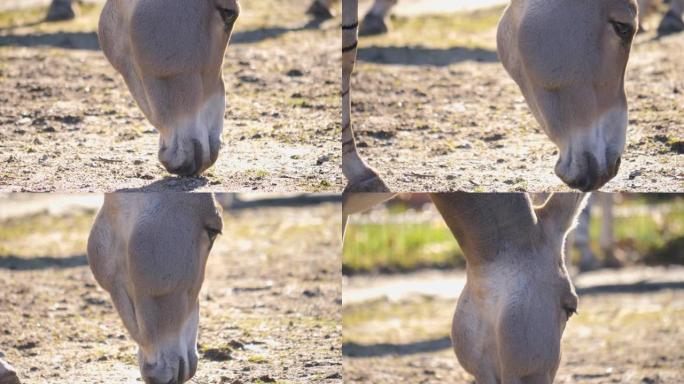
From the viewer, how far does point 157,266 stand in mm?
3248

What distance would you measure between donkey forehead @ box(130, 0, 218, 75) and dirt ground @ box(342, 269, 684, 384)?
2249 mm

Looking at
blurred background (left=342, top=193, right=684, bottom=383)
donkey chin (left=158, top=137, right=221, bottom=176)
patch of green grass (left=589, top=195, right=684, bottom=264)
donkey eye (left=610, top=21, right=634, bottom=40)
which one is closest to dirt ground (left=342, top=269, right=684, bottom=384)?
blurred background (left=342, top=193, right=684, bottom=383)

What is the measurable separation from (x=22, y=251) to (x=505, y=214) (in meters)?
4.06

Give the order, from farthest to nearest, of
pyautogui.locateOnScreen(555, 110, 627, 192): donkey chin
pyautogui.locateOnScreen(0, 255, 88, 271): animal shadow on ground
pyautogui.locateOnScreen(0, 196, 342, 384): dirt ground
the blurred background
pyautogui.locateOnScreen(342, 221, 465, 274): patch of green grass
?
1. pyautogui.locateOnScreen(342, 221, 465, 274): patch of green grass
2. pyautogui.locateOnScreen(0, 255, 88, 271): animal shadow on ground
3. the blurred background
4. pyautogui.locateOnScreen(0, 196, 342, 384): dirt ground
5. pyautogui.locateOnScreen(555, 110, 627, 192): donkey chin

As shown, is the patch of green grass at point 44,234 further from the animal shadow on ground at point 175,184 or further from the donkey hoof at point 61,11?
the animal shadow on ground at point 175,184

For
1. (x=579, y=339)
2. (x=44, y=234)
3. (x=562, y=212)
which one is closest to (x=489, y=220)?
(x=562, y=212)

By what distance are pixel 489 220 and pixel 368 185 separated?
64 cm

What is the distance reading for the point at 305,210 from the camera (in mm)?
8609

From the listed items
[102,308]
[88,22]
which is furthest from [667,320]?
[88,22]

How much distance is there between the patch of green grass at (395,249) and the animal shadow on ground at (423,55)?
204 cm

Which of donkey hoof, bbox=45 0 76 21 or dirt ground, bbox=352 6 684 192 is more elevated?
dirt ground, bbox=352 6 684 192

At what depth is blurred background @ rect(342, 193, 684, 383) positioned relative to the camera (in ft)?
18.2

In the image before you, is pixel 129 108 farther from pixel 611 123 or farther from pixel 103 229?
pixel 611 123

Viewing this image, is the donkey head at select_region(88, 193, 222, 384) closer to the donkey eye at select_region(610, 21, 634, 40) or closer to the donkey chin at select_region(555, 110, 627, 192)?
the donkey chin at select_region(555, 110, 627, 192)
